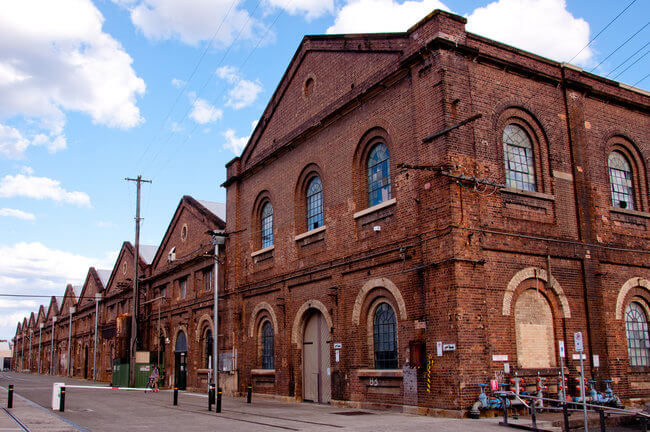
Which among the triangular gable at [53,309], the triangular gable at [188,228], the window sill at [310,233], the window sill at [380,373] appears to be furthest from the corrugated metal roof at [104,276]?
the window sill at [380,373]

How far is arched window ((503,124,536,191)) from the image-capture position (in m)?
17.5

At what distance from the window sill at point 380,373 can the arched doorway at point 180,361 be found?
18157 mm

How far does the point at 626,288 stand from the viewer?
1870cm

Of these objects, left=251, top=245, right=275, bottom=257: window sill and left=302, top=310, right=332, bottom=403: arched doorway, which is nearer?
left=302, top=310, right=332, bottom=403: arched doorway

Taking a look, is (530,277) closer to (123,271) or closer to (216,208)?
(216,208)

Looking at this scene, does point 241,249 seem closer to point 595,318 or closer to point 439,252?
point 439,252

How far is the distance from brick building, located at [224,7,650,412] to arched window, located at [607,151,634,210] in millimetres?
98

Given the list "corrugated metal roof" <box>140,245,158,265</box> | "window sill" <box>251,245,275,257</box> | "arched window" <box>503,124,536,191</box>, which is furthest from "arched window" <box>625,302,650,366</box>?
"corrugated metal roof" <box>140,245,158,265</box>

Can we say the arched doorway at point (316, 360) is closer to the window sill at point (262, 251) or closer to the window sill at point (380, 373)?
the window sill at point (380, 373)

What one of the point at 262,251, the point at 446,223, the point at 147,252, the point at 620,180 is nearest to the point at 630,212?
the point at 620,180

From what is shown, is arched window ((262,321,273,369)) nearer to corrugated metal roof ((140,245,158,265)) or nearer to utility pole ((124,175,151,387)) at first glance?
utility pole ((124,175,151,387))

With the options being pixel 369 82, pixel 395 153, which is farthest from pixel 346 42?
pixel 395 153

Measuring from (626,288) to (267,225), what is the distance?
46.8 feet

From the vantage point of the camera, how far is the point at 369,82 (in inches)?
771
